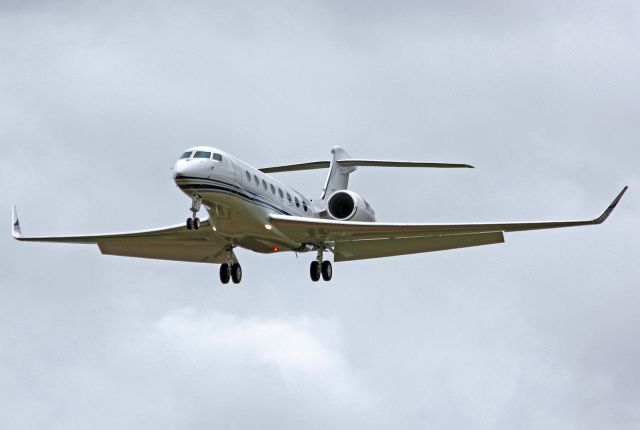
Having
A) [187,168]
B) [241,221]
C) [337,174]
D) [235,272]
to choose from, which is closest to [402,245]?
[337,174]

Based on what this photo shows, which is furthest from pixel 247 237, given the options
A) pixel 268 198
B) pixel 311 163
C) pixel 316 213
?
pixel 311 163

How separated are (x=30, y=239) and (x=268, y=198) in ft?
29.1

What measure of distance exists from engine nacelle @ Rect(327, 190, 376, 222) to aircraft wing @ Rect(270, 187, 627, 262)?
2.42ft

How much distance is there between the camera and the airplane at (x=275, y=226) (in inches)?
1476

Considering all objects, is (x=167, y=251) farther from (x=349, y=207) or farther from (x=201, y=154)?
(x=201, y=154)

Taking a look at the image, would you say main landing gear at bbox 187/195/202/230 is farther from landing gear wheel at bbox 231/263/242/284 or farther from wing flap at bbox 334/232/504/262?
wing flap at bbox 334/232/504/262

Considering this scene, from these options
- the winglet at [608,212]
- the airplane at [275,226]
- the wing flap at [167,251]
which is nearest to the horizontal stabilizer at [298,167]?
the airplane at [275,226]

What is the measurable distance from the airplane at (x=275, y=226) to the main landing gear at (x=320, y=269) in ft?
0.10

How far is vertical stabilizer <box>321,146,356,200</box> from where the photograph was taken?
1820 inches

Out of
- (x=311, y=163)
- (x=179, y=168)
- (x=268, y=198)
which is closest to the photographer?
(x=179, y=168)

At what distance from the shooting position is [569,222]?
123 feet

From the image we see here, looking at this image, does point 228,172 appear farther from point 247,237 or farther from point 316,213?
point 316,213

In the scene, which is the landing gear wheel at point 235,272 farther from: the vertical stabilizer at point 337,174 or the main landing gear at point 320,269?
the vertical stabilizer at point 337,174

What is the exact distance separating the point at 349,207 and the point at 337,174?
377 centimetres
